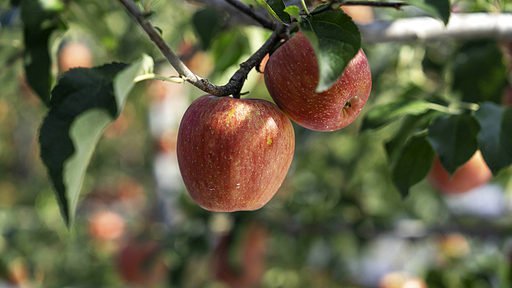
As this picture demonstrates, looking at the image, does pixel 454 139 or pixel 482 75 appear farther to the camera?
pixel 482 75

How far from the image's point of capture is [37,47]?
1.94ft

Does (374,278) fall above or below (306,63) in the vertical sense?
below

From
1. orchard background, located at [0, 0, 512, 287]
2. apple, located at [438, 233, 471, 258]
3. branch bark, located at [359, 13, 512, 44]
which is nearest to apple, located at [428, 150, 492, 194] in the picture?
orchard background, located at [0, 0, 512, 287]

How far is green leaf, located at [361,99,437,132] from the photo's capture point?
53cm

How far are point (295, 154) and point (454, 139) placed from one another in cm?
78

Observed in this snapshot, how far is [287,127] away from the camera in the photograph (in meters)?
0.40

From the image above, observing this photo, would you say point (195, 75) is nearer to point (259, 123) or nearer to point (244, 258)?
point (259, 123)

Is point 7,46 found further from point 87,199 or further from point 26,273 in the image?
point 87,199

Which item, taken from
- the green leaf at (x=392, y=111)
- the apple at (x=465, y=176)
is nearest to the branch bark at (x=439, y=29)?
the green leaf at (x=392, y=111)

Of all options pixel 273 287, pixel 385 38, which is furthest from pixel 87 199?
pixel 385 38

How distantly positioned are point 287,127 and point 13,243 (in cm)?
181

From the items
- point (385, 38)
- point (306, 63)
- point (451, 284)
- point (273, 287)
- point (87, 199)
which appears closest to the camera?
point (306, 63)

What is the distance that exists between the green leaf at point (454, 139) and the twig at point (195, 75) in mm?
258

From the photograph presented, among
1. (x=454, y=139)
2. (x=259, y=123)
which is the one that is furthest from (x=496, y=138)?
(x=259, y=123)
